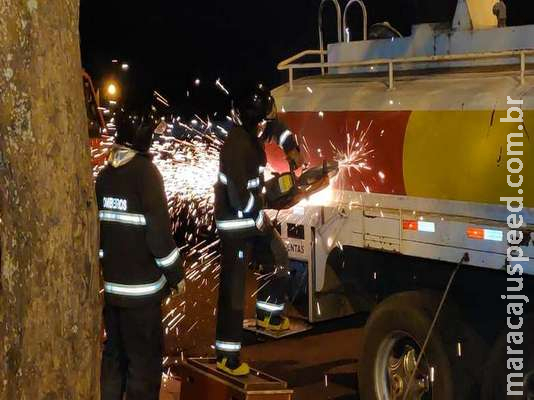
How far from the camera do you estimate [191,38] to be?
36781mm

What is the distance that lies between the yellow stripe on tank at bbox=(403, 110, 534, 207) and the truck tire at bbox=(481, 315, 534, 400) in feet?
2.14

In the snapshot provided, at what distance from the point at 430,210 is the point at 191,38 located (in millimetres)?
32468

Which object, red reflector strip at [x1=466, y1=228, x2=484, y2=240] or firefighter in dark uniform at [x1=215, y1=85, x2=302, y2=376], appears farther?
firefighter in dark uniform at [x1=215, y1=85, x2=302, y2=376]

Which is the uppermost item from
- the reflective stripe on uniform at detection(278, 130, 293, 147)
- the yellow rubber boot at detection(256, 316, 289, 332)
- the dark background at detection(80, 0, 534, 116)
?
the dark background at detection(80, 0, 534, 116)

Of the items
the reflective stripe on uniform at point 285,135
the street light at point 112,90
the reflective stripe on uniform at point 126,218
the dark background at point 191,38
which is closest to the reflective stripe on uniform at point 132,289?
the reflective stripe on uniform at point 126,218

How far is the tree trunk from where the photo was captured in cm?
299

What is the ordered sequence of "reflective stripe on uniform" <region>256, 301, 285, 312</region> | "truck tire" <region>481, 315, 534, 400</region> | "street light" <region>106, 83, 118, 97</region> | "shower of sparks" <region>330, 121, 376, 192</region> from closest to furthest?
"truck tire" <region>481, 315, 534, 400</region>
"shower of sparks" <region>330, 121, 376, 192</region>
"reflective stripe on uniform" <region>256, 301, 285, 312</region>
"street light" <region>106, 83, 118, 97</region>

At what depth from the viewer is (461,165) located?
4934 millimetres

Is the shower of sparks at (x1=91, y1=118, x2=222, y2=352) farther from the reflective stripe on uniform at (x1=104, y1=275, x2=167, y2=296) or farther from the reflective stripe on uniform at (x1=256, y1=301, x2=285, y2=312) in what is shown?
the reflective stripe on uniform at (x1=104, y1=275, x2=167, y2=296)

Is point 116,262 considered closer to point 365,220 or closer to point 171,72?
point 365,220

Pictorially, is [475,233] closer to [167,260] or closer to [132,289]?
[167,260]

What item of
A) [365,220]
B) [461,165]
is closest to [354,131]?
[365,220]

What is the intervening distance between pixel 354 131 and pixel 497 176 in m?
1.16

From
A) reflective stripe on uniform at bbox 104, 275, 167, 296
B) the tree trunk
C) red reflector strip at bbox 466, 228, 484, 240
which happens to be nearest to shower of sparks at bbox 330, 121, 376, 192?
red reflector strip at bbox 466, 228, 484, 240
